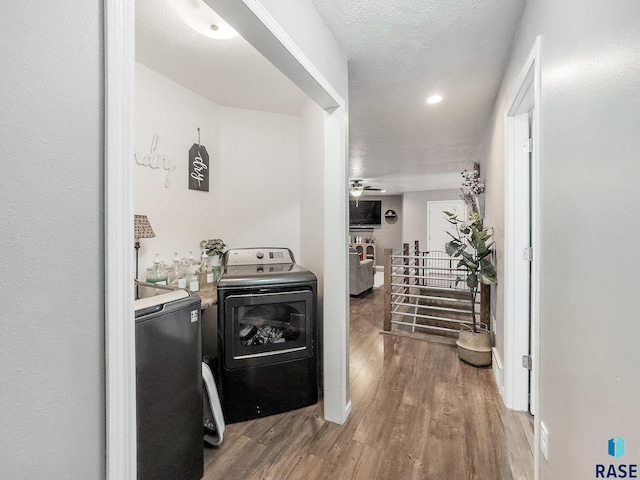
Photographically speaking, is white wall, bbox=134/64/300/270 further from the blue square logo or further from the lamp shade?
the blue square logo

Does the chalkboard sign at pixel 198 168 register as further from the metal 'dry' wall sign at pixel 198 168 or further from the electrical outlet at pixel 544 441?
the electrical outlet at pixel 544 441

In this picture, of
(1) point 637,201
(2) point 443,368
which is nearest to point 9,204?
(1) point 637,201

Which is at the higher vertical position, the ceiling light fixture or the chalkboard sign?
the ceiling light fixture

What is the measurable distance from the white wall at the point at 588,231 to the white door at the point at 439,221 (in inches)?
286

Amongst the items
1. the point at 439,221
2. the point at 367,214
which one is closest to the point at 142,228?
the point at 439,221

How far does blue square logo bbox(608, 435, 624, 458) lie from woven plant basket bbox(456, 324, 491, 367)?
2040mm

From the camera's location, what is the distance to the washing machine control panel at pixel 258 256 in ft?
7.69

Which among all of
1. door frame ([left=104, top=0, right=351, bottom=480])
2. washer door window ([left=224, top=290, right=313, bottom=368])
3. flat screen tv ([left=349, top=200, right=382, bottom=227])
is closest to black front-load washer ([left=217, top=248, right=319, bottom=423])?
washer door window ([left=224, top=290, right=313, bottom=368])

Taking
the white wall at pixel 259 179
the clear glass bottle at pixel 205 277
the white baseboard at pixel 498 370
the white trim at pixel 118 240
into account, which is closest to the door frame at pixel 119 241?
the white trim at pixel 118 240

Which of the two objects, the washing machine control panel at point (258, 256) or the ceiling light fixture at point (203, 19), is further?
the washing machine control panel at point (258, 256)

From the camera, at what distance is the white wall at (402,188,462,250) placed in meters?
8.35

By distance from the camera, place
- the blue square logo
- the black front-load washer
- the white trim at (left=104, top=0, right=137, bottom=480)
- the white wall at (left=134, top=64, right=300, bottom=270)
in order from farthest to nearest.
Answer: the white wall at (left=134, top=64, right=300, bottom=270) < the black front-load washer < the blue square logo < the white trim at (left=104, top=0, right=137, bottom=480)

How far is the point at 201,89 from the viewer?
2246 mm

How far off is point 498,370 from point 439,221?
21.0 ft
